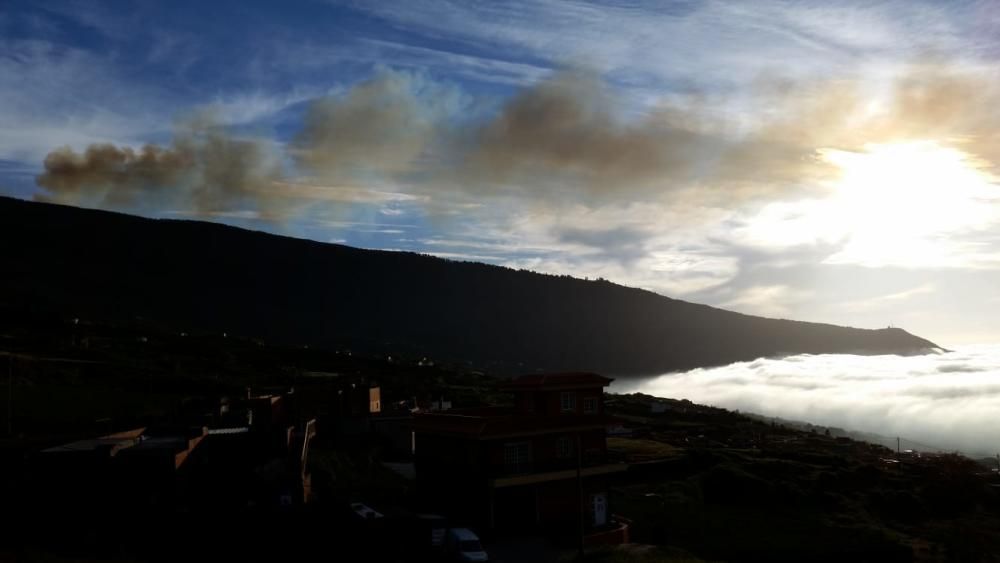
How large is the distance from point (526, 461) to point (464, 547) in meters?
7.23

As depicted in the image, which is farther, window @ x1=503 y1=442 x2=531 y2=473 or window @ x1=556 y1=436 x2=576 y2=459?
window @ x1=556 y1=436 x2=576 y2=459

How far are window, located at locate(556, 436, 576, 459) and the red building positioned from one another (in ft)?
0.17

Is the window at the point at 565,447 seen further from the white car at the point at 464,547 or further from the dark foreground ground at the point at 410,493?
the white car at the point at 464,547

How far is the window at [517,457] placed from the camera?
37.1 m

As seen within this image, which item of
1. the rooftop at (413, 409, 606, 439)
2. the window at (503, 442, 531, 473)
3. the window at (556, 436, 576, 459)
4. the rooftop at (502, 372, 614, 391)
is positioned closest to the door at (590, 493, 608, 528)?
the window at (556, 436, 576, 459)

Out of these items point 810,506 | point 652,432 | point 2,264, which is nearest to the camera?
point 810,506

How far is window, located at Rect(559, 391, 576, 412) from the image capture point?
41094 mm

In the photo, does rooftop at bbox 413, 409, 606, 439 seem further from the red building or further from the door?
the door

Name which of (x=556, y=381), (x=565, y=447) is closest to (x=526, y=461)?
(x=565, y=447)

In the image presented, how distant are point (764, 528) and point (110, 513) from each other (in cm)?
3530

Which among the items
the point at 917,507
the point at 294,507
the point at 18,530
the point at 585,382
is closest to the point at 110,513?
the point at 18,530

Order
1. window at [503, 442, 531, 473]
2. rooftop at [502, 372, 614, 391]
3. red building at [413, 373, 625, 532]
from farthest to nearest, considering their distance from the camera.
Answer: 1. rooftop at [502, 372, 614, 391]
2. window at [503, 442, 531, 473]
3. red building at [413, 373, 625, 532]

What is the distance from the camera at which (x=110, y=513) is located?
114ft

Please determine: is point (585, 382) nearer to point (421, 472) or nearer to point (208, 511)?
point (421, 472)
